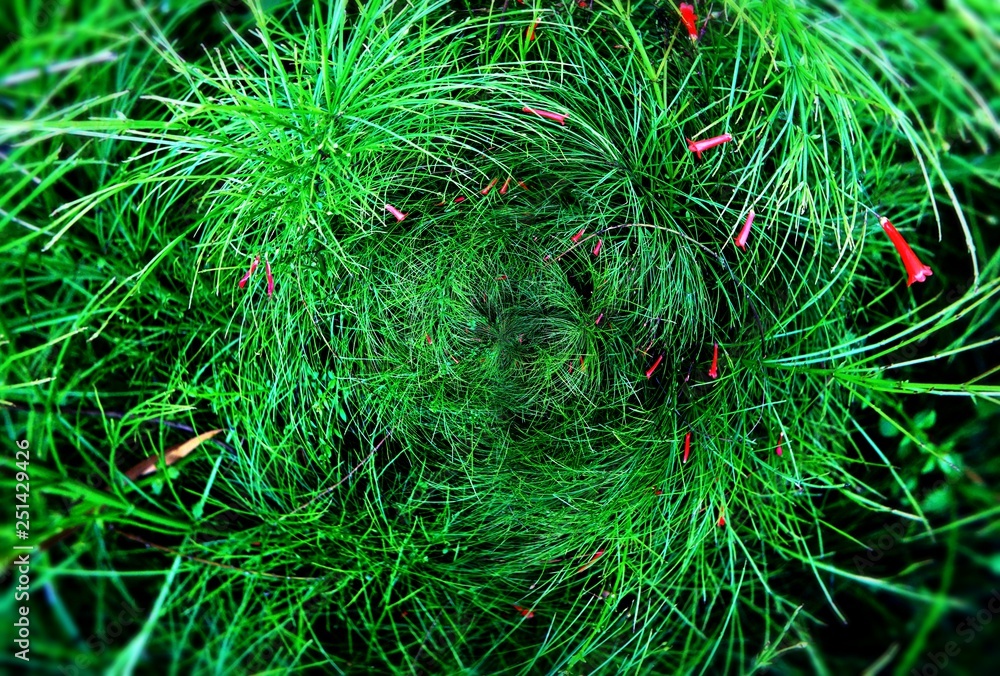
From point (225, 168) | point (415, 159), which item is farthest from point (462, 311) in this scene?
point (225, 168)

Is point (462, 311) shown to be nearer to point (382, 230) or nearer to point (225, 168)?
point (382, 230)

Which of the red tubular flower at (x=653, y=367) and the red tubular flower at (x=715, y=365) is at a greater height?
the red tubular flower at (x=715, y=365)

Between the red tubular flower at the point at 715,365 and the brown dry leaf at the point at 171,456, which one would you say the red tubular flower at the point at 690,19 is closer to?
the red tubular flower at the point at 715,365

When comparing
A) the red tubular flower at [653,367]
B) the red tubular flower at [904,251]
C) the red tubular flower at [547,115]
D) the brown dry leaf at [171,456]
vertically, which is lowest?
the brown dry leaf at [171,456]

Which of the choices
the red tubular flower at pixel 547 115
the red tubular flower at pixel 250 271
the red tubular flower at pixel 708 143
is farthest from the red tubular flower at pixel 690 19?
the red tubular flower at pixel 250 271

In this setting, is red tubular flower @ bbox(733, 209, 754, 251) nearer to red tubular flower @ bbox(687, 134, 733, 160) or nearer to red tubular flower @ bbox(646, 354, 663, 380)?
red tubular flower @ bbox(687, 134, 733, 160)

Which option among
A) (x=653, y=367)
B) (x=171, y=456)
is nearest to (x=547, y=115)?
(x=653, y=367)
